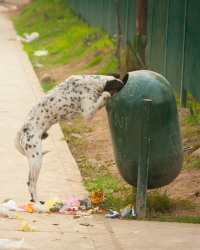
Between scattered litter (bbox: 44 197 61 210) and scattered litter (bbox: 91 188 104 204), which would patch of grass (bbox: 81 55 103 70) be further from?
scattered litter (bbox: 44 197 61 210)

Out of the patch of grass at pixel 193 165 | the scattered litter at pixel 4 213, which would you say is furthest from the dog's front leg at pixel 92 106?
the patch of grass at pixel 193 165

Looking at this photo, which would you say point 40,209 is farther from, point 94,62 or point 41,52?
point 41,52

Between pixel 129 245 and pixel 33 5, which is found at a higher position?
pixel 129 245

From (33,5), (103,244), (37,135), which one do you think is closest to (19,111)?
(37,135)

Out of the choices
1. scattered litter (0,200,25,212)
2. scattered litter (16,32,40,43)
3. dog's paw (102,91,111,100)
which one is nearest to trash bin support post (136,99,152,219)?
dog's paw (102,91,111,100)

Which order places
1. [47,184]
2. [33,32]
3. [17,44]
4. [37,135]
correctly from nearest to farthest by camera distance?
[37,135] → [47,184] → [17,44] → [33,32]

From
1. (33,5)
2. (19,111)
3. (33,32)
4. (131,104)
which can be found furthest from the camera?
(33,5)

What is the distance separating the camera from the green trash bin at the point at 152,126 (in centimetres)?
758

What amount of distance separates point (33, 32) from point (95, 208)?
19.0 meters

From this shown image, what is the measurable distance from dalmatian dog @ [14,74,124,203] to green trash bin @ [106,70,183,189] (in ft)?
1.08

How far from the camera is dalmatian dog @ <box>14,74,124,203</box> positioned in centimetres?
805

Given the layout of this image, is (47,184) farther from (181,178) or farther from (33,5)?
(33,5)

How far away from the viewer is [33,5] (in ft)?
107

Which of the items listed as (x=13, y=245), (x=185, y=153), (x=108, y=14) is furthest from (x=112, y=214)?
(x=108, y=14)
